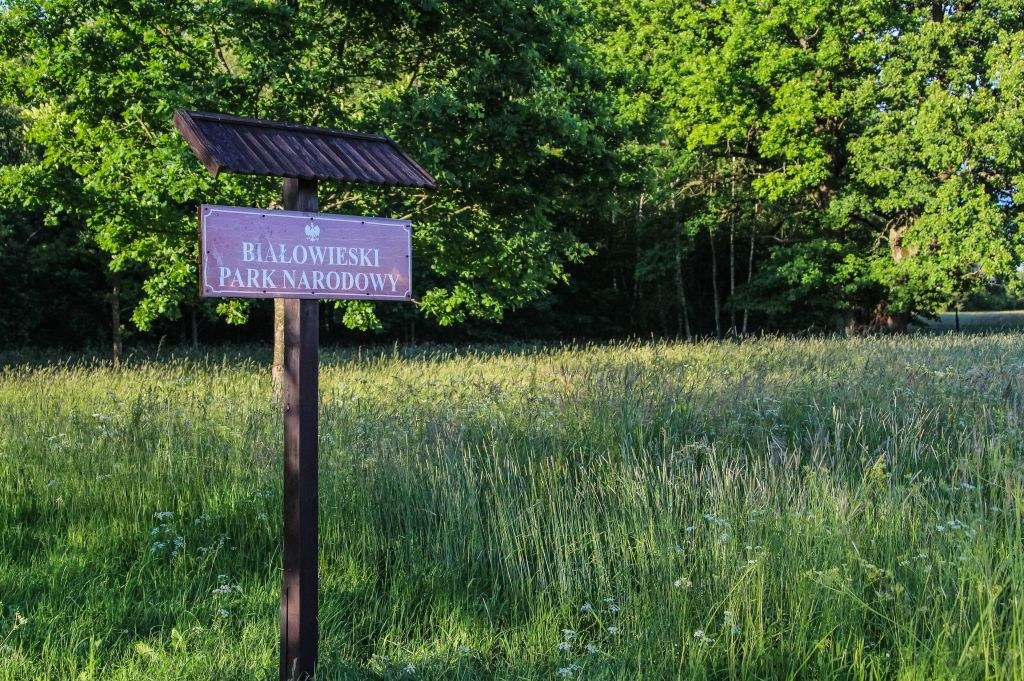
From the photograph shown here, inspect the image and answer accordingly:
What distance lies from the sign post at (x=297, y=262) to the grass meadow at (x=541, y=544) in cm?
43

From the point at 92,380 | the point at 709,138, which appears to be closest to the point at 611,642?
the point at 92,380

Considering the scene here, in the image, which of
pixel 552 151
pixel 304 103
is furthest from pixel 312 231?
pixel 552 151

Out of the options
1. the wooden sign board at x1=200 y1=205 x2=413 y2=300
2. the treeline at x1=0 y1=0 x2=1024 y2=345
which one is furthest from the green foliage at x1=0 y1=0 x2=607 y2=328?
the wooden sign board at x1=200 y1=205 x2=413 y2=300

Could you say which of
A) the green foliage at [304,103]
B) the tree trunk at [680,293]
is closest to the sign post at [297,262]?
the green foliage at [304,103]

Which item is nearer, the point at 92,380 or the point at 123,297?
the point at 92,380

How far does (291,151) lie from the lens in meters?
3.05

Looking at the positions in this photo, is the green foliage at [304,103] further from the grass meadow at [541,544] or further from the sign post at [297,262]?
the sign post at [297,262]

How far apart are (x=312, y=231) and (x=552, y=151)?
856 centimetres

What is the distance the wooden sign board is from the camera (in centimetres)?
274

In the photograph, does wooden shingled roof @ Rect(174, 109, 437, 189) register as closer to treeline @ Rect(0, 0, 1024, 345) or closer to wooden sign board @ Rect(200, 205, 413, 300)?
wooden sign board @ Rect(200, 205, 413, 300)

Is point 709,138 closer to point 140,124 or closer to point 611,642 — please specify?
point 140,124

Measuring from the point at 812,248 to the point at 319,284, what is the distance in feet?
75.8

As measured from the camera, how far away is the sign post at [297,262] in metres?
2.79

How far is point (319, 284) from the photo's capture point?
9.63ft
